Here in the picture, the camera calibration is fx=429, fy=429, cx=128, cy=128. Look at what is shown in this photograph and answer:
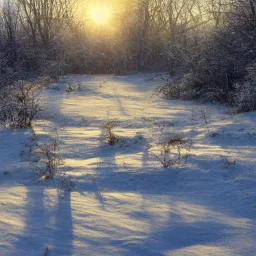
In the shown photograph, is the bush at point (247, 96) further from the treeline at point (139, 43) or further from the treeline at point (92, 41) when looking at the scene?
the treeline at point (92, 41)

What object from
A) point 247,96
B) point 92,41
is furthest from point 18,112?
A: point 92,41

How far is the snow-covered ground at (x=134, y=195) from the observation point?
3.87 m

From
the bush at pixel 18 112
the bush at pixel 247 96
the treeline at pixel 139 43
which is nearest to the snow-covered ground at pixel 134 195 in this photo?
the bush at pixel 18 112

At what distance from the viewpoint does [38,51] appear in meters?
26.3

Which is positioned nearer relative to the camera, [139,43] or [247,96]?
[247,96]

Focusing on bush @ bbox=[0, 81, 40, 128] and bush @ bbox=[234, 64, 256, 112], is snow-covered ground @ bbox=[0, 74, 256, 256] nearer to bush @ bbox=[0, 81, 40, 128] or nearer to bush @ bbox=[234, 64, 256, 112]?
bush @ bbox=[0, 81, 40, 128]

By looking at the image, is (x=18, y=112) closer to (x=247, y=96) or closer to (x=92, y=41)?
(x=247, y=96)

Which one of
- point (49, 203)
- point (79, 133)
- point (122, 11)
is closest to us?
point (49, 203)

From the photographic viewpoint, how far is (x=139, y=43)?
28.1 metres

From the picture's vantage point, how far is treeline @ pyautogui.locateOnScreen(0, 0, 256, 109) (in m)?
14.0

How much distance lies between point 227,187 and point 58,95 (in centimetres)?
1104

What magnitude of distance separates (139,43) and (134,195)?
2365 cm

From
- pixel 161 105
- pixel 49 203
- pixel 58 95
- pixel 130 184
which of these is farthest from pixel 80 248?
pixel 58 95

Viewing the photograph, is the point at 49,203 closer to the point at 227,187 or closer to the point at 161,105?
the point at 227,187
